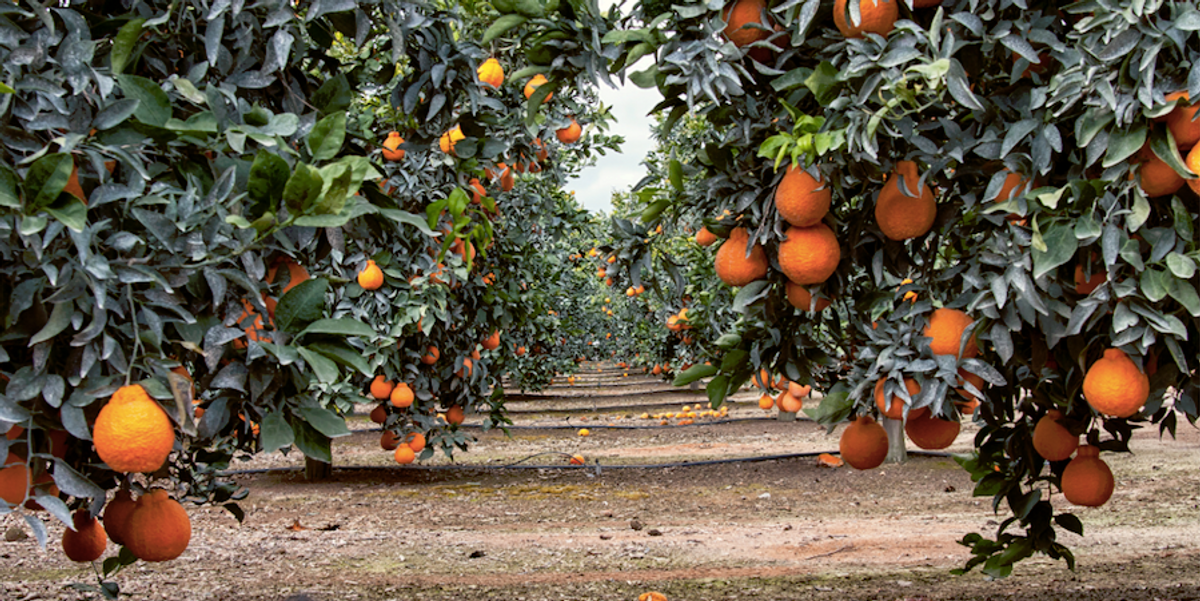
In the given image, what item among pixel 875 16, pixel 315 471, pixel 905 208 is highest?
pixel 875 16

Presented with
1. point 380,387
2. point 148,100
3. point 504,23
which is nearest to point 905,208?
point 504,23

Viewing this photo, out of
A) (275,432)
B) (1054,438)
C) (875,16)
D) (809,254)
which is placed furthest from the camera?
(1054,438)

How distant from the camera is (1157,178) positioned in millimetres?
1609

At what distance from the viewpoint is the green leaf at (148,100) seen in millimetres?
1459

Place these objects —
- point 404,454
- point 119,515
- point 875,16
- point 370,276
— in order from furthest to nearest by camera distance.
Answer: point 404,454
point 370,276
point 119,515
point 875,16

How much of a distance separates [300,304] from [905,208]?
4.40 ft

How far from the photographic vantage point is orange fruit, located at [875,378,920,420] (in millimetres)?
1911

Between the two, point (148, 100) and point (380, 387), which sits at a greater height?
point (148, 100)

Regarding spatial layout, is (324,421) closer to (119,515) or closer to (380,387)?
(119,515)

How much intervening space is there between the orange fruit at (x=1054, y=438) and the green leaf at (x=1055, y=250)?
0.87m

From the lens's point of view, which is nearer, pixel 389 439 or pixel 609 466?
pixel 389 439

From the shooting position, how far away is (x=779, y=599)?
401 cm

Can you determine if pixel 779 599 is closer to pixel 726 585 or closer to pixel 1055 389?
pixel 726 585

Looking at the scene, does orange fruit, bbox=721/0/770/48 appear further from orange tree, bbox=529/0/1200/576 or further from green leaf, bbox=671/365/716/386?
green leaf, bbox=671/365/716/386
